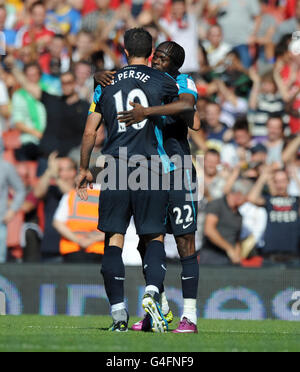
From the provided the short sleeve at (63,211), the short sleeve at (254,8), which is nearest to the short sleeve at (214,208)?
the short sleeve at (63,211)

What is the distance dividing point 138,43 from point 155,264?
1783 millimetres

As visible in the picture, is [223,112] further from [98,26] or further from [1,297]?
[1,297]

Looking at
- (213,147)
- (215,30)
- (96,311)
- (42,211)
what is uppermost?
(215,30)

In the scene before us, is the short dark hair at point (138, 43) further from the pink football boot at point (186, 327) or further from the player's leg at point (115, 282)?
the pink football boot at point (186, 327)

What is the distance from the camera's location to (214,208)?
12.0 m

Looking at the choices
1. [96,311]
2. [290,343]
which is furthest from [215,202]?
[290,343]

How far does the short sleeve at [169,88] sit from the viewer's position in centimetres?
721

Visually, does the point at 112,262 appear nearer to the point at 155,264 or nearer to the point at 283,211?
the point at 155,264

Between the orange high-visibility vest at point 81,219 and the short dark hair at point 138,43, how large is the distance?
4851 millimetres

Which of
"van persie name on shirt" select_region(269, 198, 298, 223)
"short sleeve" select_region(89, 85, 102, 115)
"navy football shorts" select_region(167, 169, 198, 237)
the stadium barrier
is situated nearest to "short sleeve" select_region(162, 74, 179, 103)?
"short sleeve" select_region(89, 85, 102, 115)

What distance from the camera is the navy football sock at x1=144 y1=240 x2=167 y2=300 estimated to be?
23.1 feet

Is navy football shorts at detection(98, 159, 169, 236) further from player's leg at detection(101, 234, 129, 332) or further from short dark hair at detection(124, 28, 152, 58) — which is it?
short dark hair at detection(124, 28, 152, 58)
